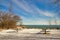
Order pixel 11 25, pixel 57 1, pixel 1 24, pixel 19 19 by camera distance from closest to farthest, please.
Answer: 1. pixel 57 1
2. pixel 1 24
3. pixel 11 25
4. pixel 19 19

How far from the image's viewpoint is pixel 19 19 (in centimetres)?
3806

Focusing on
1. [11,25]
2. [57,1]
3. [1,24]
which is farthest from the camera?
[11,25]

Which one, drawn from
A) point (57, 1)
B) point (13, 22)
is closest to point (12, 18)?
point (13, 22)

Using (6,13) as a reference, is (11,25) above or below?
below

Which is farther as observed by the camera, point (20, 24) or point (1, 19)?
point (20, 24)

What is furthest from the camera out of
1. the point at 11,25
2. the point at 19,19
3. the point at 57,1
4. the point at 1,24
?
the point at 19,19

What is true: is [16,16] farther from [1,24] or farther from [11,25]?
[1,24]

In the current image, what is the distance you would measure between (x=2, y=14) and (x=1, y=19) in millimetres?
1073

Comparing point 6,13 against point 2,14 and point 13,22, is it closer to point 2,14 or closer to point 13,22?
point 2,14

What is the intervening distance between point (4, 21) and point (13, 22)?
2.95 m

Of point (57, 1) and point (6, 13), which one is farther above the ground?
point (6, 13)

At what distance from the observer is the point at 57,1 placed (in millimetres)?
11430

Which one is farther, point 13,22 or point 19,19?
point 19,19

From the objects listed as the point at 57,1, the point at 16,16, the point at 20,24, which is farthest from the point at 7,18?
the point at 57,1
